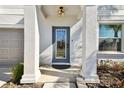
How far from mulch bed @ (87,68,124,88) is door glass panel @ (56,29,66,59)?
2691 millimetres

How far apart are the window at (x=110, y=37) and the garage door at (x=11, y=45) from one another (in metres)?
4.63

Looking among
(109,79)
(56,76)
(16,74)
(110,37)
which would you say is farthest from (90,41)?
(110,37)

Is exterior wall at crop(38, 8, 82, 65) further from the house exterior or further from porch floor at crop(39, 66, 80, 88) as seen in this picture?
porch floor at crop(39, 66, 80, 88)

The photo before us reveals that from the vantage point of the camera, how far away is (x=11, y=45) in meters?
11.9

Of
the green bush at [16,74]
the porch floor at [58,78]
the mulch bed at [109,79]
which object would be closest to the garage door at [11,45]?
the porch floor at [58,78]

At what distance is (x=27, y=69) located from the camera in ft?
25.9

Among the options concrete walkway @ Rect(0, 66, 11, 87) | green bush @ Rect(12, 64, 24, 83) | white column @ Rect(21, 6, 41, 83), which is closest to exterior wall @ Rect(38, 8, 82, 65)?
concrete walkway @ Rect(0, 66, 11, 87)

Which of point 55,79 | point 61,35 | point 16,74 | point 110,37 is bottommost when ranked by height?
point 55,79

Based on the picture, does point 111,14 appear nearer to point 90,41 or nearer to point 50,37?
point 50,37

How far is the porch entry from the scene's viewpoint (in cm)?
1198

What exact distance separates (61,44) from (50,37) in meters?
0.79

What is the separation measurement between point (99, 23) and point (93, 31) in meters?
3.73

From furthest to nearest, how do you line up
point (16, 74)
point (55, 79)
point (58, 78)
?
point (58, 78) < point (55, 79) < point (16, 74)

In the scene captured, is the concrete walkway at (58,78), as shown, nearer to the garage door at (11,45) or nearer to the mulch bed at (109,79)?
the mulch bed at (109,79)
